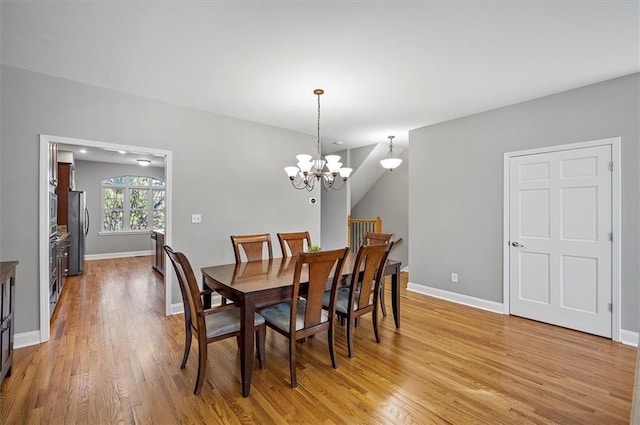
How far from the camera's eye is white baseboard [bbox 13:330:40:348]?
276cm

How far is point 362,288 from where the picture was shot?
2793 millimetres

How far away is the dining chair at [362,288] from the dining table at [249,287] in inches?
6.3

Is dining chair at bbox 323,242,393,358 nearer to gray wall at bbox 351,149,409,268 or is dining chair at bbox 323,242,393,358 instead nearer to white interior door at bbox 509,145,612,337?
white interior door at bbox 509,145,612,337

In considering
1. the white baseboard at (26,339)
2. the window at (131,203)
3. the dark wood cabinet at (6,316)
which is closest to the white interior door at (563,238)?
the dark wood cabinet at (6,316)

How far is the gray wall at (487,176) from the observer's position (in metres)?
2.88

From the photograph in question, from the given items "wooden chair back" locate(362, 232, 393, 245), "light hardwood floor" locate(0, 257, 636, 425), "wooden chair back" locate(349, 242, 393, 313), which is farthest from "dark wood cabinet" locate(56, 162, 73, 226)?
"wooden chair back" locate(349, 242, 393, 313)

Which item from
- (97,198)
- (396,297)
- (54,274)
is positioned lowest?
(396,297)

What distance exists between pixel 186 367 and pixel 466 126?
4313 mm

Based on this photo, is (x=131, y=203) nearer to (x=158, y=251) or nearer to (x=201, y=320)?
(x=158, y=251)

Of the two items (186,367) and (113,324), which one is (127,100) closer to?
(113,324)

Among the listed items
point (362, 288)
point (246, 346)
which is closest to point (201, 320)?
point (246, 346)

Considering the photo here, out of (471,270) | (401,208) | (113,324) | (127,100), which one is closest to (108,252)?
(113,324)

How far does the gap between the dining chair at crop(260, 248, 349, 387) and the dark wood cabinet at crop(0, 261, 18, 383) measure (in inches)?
68.5

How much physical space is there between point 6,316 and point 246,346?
1715mm
